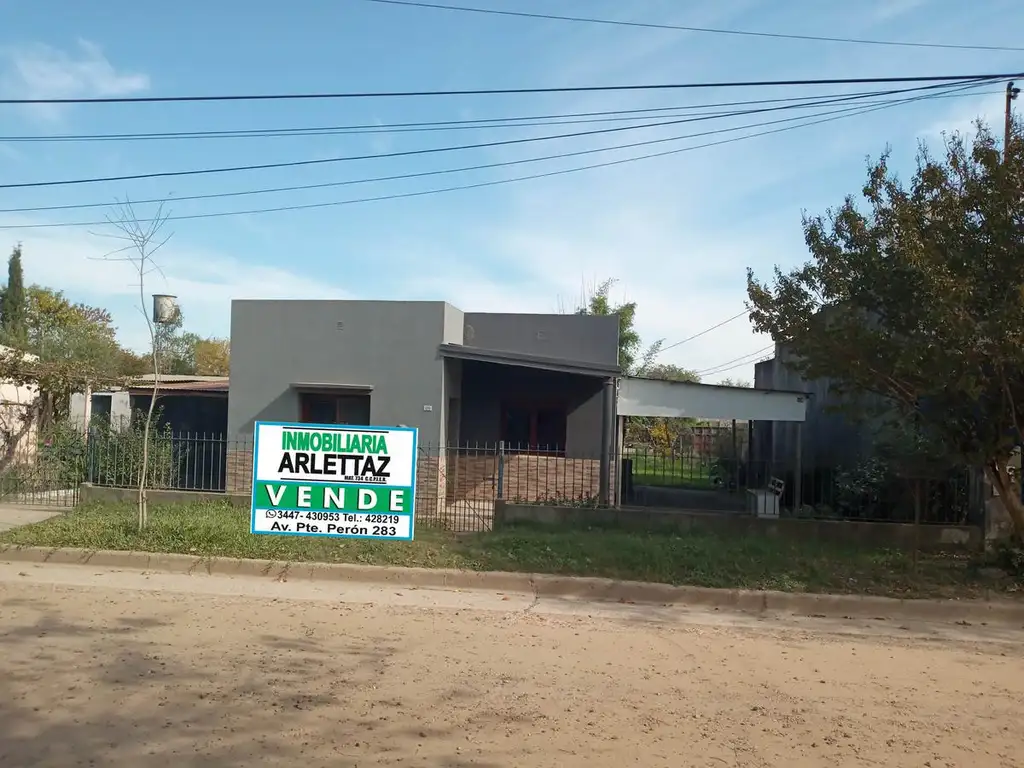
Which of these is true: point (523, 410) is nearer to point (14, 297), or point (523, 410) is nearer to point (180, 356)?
point (14, 297)

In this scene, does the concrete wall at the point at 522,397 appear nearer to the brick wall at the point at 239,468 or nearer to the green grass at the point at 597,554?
the brick wall at the point at 239,468

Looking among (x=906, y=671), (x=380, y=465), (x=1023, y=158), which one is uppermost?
(x=1023, y=158)

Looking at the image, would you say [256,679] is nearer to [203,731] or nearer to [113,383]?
[203,731]

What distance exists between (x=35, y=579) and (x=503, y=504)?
19.7 ft

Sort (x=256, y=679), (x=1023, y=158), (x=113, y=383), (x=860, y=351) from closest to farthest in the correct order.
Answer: (x=256, y=679) → (x=1023, y=158) → (x=860, y=351) → (x=113, y=383)

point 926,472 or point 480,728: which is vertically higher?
point 926,472

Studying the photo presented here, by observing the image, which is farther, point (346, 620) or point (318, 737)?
point (346, 620)

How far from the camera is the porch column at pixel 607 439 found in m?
15.0

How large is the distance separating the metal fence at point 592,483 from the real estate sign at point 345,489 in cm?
220

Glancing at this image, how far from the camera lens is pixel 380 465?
35.0 feet

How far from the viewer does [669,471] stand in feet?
52.1

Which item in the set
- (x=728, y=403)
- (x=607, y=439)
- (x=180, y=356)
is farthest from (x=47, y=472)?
(x=180, y=356)

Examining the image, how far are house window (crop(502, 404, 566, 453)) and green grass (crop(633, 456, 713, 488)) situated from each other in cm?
184

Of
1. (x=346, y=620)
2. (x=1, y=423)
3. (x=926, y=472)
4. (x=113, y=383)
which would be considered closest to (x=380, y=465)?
(x=346, y=620)
